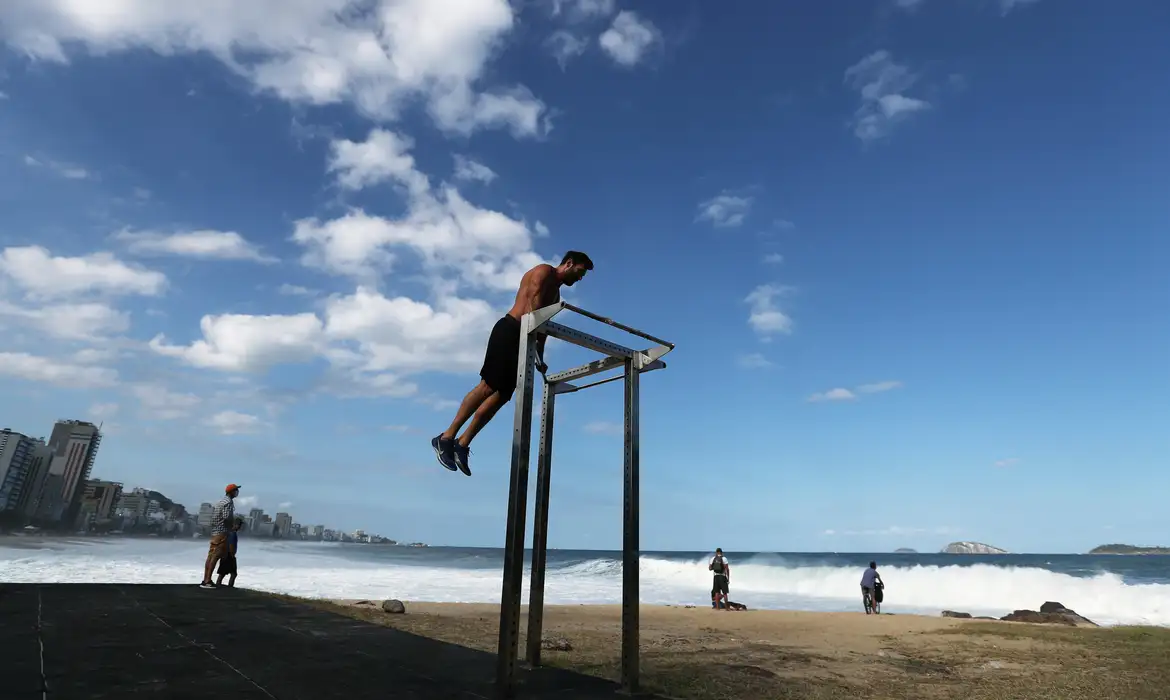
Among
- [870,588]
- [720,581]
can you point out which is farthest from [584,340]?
[870,588]

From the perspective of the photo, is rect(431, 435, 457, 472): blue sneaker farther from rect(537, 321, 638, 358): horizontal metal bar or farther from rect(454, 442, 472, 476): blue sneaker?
rect(537, 321, 638, 358): horizontal metal bar

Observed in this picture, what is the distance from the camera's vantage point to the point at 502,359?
533 centimetres

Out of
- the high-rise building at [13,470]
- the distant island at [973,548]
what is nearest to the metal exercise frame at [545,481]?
the high-rise building at [13,470]

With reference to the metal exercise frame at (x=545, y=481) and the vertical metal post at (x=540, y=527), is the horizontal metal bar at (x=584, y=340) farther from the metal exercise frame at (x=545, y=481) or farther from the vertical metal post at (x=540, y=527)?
the vertical metal post at (x=540, y=527)

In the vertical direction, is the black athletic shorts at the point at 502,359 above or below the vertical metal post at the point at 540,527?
above

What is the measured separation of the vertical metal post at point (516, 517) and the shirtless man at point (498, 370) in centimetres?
19

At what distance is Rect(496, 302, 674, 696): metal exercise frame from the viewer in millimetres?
4702

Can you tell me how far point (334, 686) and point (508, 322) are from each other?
10.1ft

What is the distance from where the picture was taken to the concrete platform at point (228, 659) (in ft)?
13.8

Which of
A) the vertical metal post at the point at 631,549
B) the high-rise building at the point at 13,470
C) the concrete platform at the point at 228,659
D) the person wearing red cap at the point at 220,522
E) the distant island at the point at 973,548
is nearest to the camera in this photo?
the concrete platform at the point at 228,659

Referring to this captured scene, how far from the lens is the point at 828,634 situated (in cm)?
1335

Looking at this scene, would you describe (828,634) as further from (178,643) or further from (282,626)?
(178,643)

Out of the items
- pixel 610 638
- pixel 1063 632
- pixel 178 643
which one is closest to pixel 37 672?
pixel 178 643

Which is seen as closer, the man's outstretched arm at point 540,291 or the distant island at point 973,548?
the man's outstretched arm at point 540,291
